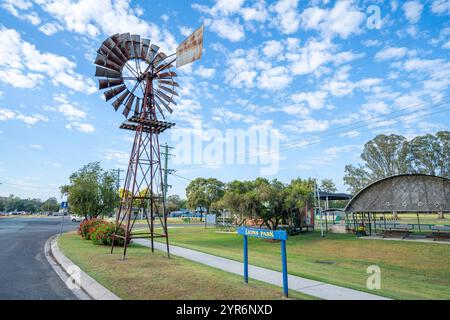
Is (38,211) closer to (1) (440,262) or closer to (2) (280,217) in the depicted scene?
(2) (280,217)

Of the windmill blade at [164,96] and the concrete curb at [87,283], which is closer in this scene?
the concrete curb at [87,283]

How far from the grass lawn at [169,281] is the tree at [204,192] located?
2261 inches

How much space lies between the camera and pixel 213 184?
7012cm

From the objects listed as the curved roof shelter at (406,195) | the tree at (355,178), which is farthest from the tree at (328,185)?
the curved roof shelter at (406,195)

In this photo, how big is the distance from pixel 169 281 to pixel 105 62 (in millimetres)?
10621

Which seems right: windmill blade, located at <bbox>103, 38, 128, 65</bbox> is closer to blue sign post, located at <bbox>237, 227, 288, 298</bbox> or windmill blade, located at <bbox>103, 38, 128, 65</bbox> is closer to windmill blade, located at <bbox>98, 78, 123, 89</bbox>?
windmill blade, located at <bbox>98, 78, 123, 89</bbox>

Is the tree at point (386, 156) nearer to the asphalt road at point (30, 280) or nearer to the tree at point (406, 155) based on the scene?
the tree at point (406, 155)

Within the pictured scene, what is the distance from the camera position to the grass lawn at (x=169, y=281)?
657 centimetres

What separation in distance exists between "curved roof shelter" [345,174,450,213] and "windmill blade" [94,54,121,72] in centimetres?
2380

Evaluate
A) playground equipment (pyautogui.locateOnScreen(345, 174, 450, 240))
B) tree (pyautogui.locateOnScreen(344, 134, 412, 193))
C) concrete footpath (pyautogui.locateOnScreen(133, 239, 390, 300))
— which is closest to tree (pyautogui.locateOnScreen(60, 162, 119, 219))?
concrete footpath (pyautogui.locateOnScreen(133, 239, 390, 300))
